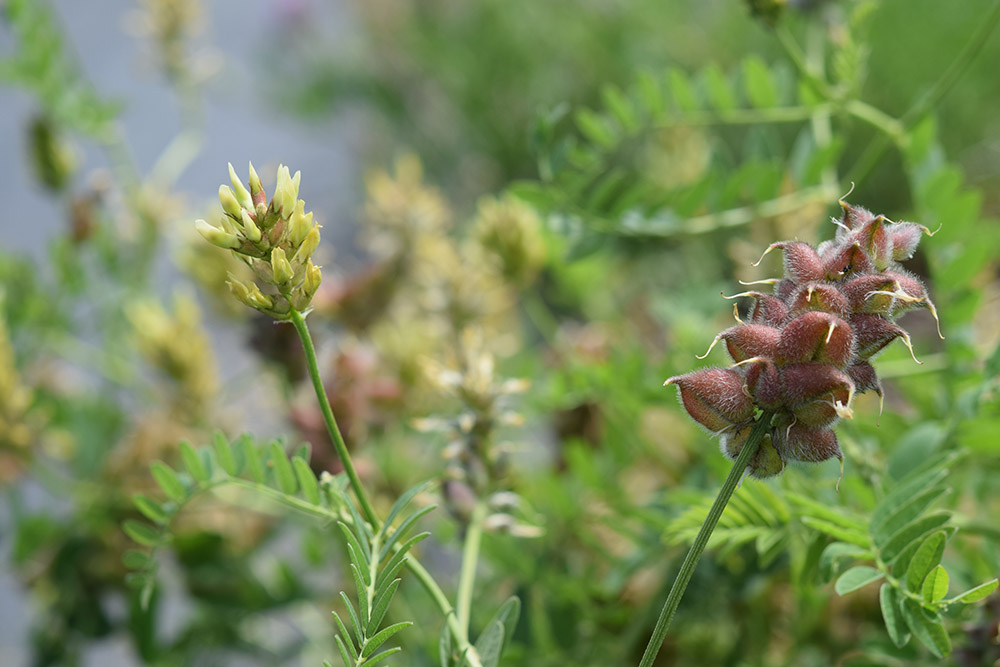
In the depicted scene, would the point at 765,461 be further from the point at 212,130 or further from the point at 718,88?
the point at 212,130

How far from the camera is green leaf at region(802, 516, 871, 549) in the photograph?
260 millimetres

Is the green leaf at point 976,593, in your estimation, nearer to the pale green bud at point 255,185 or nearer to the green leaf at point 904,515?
the green leaf at point 904,515

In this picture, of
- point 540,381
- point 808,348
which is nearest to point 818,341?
point 808,348

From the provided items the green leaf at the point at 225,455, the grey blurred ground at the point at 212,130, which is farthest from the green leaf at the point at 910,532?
the grey blurred ground at the point at 212,130

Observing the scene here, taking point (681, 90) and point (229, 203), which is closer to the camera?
point (229, 203)

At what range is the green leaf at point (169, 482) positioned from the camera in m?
0.30

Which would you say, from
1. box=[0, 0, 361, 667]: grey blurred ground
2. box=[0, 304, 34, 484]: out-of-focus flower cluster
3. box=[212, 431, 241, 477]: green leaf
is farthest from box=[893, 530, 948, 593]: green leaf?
box=[0, 0, 361, 667]: grey blurred ground

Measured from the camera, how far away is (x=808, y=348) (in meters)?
0.19

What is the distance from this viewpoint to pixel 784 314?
20 centimetres

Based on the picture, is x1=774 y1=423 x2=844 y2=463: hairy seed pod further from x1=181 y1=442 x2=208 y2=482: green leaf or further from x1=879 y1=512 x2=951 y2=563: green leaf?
x1=181 y1=442 x2=208 y2=482: green leaf

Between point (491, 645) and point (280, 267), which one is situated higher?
point (280, 267)

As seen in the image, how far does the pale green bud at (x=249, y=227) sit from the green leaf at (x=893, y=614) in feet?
0.65

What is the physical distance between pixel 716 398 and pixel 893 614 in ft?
0.35

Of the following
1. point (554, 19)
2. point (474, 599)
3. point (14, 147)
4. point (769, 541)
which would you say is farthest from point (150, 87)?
point (769, 541)
